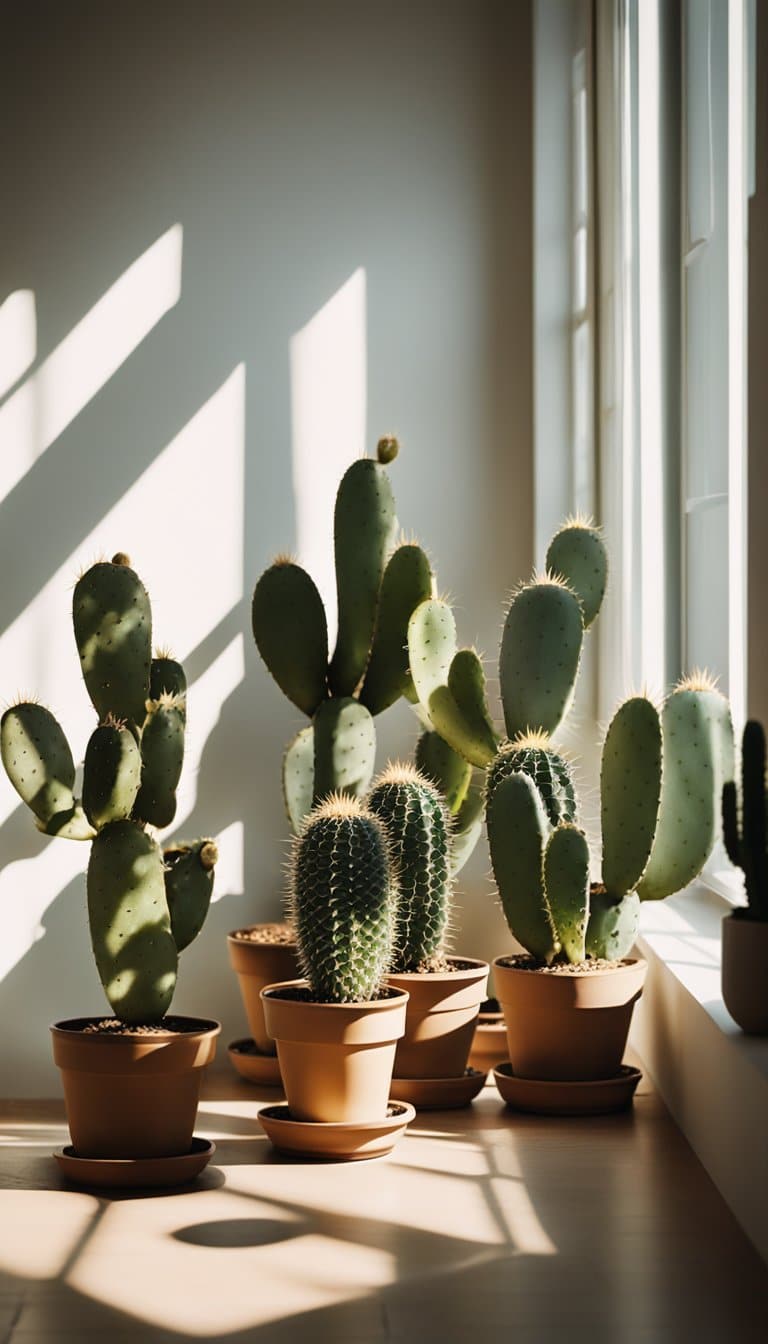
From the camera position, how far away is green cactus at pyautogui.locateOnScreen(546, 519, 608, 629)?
323 centimetres

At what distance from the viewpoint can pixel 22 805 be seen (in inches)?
141

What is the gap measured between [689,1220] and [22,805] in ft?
6.14

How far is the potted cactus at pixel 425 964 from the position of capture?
306 cm

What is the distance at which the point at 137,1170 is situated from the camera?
2588 mm

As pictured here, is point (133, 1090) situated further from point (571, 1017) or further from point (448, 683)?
point (448, 683)

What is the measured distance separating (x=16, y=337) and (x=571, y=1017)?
2.00m

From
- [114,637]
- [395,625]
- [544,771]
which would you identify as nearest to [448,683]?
[395,625]

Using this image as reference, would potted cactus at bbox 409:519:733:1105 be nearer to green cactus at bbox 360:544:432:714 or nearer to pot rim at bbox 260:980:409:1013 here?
green cactus at bbox 360:544:432:714

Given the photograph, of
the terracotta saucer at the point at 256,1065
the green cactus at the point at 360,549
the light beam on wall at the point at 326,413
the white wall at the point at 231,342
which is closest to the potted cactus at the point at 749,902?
the green cactus at the point at 360,549

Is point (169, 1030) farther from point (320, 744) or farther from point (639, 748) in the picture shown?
point (639, 748)

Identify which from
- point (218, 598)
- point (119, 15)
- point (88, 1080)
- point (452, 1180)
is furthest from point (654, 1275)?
point (119, 15)

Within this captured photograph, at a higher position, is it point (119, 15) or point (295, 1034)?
point (119, 15)

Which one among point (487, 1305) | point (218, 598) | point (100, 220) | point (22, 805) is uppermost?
point (100, 220)

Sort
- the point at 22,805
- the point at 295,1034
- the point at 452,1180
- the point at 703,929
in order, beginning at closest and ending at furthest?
1. the point at 452,1180
2. the point at 295,1034
3. the point at 703,929
4. the point at 22,805
